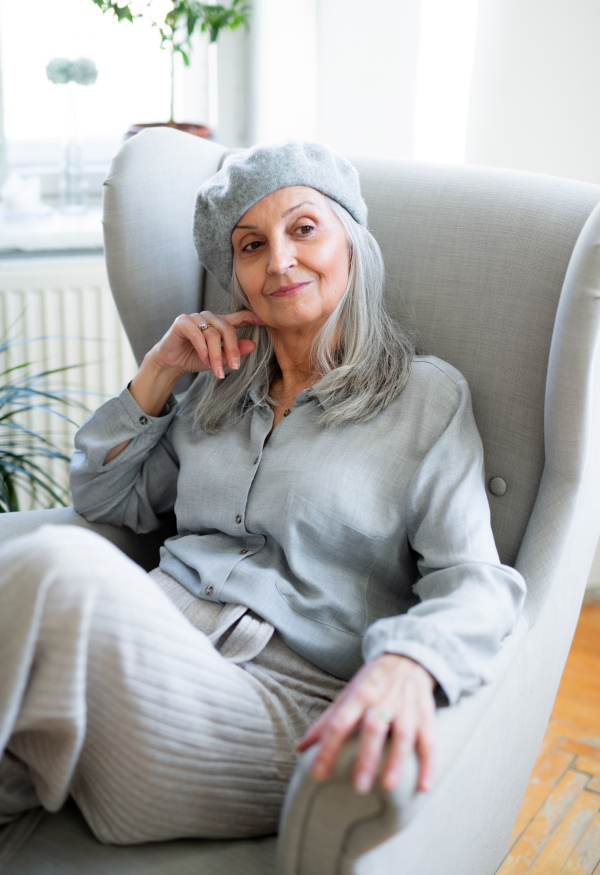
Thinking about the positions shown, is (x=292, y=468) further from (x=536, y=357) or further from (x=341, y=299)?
(x=536, y=357)

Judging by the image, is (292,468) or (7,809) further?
(292,468)

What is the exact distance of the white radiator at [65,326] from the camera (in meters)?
2.14

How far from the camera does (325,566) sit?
1.13m

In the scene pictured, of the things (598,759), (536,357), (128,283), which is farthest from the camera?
(598,759)

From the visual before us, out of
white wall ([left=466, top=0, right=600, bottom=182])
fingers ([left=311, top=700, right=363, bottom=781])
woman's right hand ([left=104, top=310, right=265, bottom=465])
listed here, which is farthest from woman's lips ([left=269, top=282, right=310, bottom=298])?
white wall ([left=466, top=0, right=600, bottom=182])

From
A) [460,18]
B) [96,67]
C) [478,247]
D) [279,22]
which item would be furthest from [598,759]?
[96,67]

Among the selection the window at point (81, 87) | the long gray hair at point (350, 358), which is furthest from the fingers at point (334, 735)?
the window at point (81, 87)

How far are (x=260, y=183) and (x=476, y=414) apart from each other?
449mm

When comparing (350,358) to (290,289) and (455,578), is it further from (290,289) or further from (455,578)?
(455,578)

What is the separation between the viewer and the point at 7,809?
0.90 meters

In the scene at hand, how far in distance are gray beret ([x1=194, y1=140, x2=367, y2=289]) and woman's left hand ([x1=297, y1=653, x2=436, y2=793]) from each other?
0.68 metres

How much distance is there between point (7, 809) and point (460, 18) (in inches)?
70.3

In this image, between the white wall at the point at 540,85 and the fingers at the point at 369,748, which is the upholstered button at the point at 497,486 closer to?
the fingers at the point at 369,748

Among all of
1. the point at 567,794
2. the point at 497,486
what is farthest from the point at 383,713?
the point at 567,794
